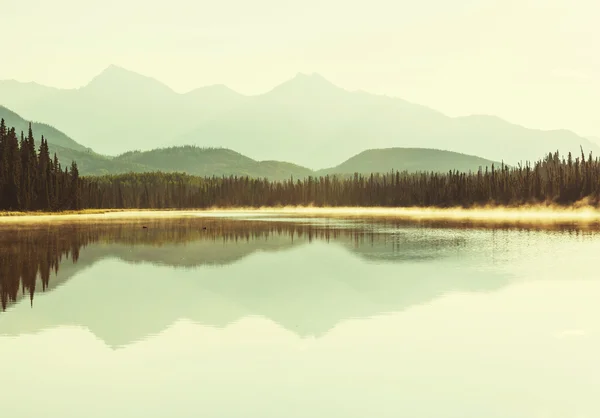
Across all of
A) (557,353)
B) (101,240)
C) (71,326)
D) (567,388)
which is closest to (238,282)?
(71,326)

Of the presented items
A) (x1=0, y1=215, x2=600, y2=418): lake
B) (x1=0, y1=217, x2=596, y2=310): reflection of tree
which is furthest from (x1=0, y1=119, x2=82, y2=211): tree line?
(x1=0, y1=215, x2=600, y2=418): lake

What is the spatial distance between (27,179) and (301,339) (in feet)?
402

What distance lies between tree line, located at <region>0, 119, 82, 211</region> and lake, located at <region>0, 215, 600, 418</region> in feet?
318

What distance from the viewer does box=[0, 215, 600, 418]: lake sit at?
13.8 metres

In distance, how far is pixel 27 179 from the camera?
129 m

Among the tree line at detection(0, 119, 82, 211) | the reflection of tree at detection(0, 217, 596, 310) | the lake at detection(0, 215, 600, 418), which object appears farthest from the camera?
the tree line at detection(0, 119, 82, 211)

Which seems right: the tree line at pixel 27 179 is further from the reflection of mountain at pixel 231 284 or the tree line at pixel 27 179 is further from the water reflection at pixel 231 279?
the reflection of mountain at pixel 231 284

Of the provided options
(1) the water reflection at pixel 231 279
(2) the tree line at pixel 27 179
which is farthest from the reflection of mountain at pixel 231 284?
(2) the tree line at pixel 27 179

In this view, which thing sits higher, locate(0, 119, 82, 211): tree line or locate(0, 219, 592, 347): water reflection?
locate(0, 119, 82, 211): tree line

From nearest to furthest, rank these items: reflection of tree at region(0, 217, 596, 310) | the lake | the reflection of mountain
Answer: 1. the lake
2. the reflection of mountain
3. reflection of tree at region(0, 217, 596, 310)

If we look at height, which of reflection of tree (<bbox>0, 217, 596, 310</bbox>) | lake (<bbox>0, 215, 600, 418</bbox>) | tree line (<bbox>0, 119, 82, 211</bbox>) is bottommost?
lake (<bbox>0, 215, 600, 418</bbox>)

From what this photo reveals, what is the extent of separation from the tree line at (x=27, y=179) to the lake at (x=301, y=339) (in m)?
97.0

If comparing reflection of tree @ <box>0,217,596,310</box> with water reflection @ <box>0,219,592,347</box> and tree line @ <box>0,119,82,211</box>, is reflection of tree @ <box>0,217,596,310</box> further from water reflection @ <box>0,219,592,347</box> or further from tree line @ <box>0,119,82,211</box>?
tree line @ <box>0,119,82,211</box>

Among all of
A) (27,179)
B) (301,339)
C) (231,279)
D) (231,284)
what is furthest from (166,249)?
(27,179)
